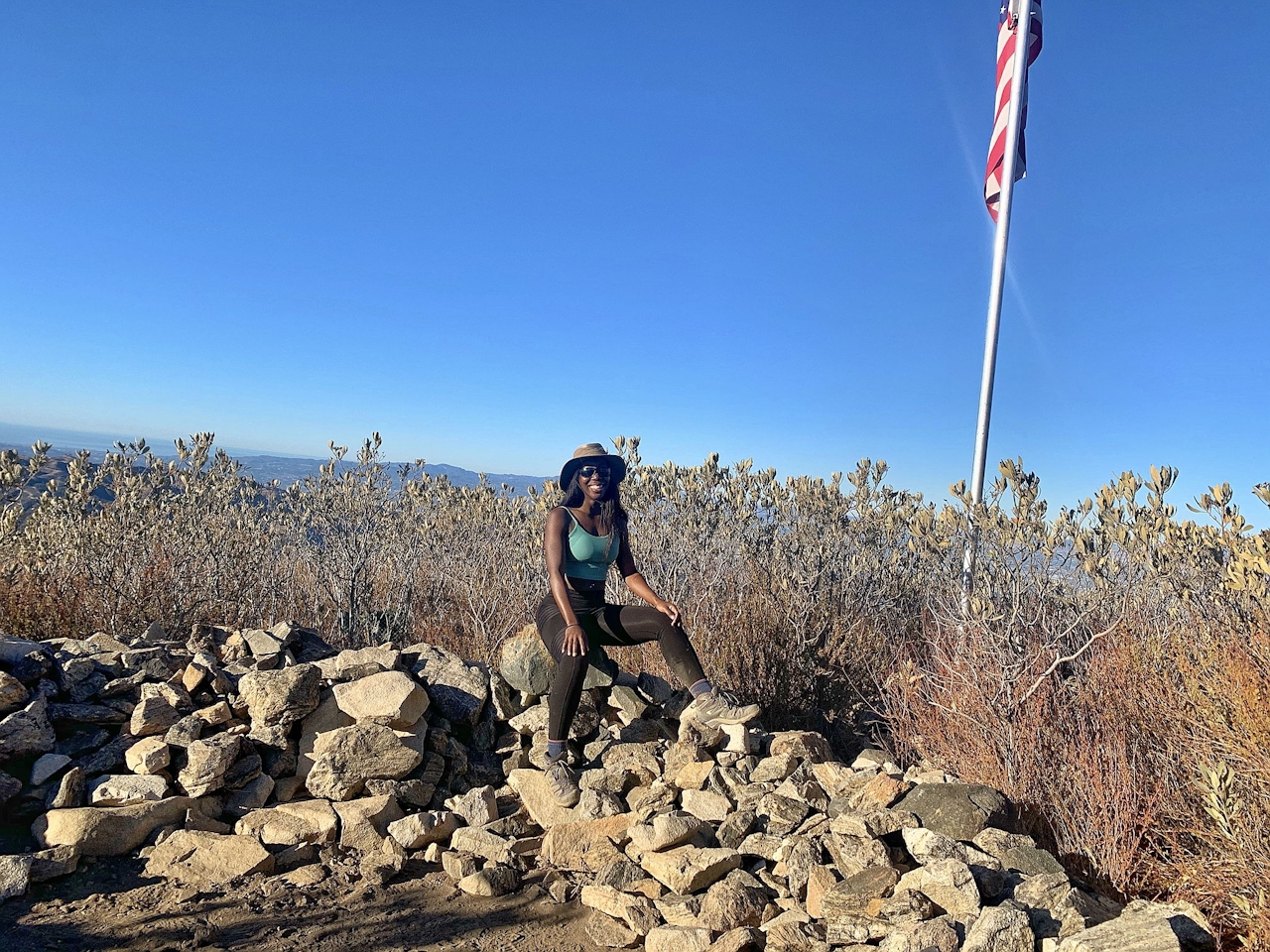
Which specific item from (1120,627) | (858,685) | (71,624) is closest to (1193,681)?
(1120,627)

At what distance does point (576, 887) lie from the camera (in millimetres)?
3605

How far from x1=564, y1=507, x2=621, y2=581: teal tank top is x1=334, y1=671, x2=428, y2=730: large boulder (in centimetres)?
111

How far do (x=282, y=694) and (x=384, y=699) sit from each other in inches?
21.2

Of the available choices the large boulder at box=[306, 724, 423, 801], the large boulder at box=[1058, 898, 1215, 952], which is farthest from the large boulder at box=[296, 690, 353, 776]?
the large boulder at box=[1058, 898, 1215, 952]

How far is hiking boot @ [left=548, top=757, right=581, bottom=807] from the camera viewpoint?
4145mm

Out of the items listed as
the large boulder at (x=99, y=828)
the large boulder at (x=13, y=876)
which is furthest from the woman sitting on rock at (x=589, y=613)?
the large boulder at (x=13, y=876)

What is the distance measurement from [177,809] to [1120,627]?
16.9 ft

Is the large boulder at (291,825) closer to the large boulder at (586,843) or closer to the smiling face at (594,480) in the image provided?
the large boulder at (586,843)

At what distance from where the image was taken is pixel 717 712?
4.36 metres

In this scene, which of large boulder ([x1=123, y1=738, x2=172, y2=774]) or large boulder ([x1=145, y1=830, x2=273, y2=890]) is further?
large boulder ([x1=123, y1=738, x2=172, y2=774])

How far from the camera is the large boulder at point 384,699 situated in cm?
450

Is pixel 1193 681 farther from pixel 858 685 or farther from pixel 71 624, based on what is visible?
Result: pixel 71 624

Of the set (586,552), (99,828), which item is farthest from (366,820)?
(586,552)

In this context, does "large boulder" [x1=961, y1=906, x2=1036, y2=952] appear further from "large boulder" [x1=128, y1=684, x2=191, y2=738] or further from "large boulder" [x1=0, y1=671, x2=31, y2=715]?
"large boulder" [x1=0, y1=671, x2=31, y2=715]
